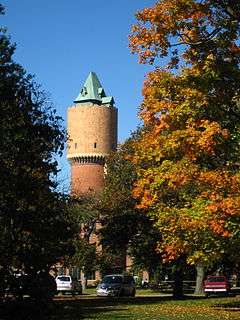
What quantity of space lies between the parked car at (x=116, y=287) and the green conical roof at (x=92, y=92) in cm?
6065

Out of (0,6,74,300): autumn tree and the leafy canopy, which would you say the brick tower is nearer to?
(0,6,74,300): autumn tree

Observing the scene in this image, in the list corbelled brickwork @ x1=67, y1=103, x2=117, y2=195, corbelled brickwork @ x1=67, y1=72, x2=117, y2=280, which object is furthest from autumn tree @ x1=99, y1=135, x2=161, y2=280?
corbelled brickwork @ x1=67, y1=103, x2=117, y2=195

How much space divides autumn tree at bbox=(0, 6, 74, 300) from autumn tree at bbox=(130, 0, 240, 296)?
423 cm

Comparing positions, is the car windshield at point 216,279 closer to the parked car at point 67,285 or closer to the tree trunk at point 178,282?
the tree trunk at point 178,282

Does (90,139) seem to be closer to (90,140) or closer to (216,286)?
(90,140)

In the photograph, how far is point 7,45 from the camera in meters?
27.5

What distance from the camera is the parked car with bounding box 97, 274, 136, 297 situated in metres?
48.9

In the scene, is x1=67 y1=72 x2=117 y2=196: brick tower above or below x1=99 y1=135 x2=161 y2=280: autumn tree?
above

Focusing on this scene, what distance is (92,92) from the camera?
110 m

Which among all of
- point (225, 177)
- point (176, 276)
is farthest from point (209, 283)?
point (225, 177)

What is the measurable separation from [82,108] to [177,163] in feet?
268

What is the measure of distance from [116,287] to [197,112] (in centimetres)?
2928

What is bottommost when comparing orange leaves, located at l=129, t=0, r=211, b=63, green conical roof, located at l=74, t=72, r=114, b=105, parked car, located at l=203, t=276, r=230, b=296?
parked car, located at l=203, t=276, r=230, b=296

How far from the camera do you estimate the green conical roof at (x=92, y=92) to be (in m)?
109
